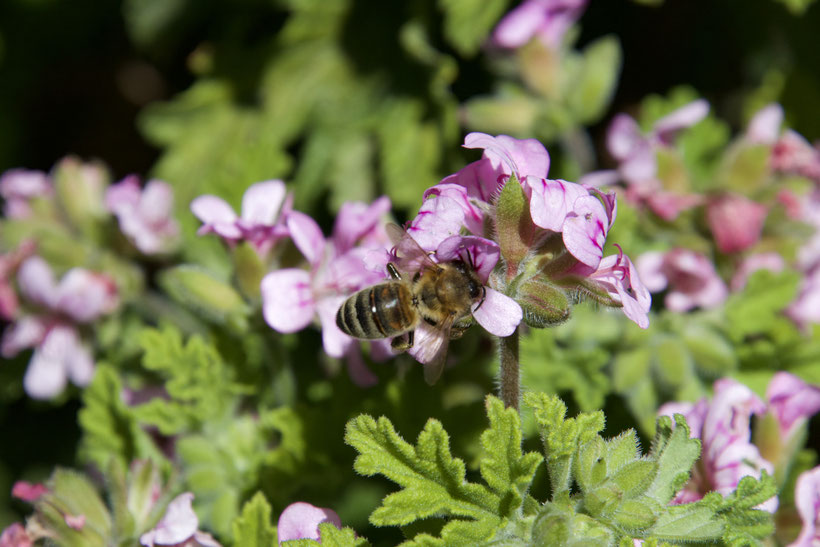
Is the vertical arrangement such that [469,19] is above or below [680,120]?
above

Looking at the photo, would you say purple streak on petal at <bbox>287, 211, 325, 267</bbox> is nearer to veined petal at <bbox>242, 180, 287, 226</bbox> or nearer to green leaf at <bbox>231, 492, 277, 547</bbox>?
veined petal at <bbox>242, 180, 287, 226</bbox>

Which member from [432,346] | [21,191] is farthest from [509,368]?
[21,191]

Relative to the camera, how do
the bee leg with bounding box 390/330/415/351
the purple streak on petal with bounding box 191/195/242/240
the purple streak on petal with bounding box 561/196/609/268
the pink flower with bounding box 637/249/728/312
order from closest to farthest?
the purple streak on petal with bounding box 561/196/609/268
the bee leg with bounding box 390/330/415/351
the purple streak on petal with bounding box 191/195/242/240
the pink flower with bounding box 637/249/728/312

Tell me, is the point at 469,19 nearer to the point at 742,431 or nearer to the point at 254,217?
the point at 254,217

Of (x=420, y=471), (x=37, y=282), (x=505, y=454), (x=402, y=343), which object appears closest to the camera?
(x=505, y=454)

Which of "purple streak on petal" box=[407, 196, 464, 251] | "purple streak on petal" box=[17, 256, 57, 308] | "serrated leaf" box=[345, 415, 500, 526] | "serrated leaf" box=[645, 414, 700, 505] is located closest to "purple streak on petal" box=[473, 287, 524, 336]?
"purple streak on petal" box=[407, 196, 464, 251]
